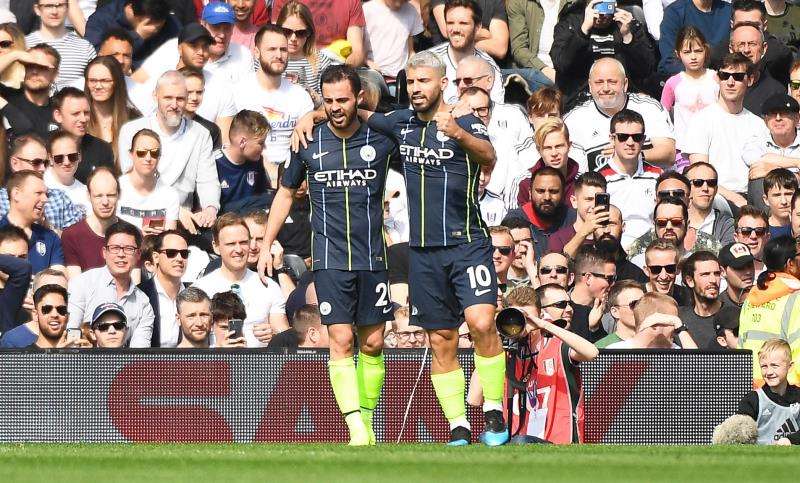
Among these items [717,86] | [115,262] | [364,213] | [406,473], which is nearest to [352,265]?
[364,213]

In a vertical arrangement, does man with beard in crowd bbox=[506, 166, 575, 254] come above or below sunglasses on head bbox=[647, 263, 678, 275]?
above

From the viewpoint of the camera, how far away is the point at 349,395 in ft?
31.3

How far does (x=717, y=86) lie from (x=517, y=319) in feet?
22.7

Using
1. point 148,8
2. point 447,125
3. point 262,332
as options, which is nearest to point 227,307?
point 262,332

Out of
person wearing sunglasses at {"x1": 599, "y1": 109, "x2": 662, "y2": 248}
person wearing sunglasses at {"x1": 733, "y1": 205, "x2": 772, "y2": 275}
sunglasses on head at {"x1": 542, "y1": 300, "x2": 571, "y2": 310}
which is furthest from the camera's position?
person wearing sunglasses at {"x1": 599, "y1": 109, "x2": 662, "y2": 248}

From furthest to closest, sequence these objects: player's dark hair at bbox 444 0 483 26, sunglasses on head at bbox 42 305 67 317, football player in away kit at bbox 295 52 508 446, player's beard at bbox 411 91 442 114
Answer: player's dark hair at bbox 444 0 483 26
sunglasses on head at bbox 42 305 67 317
player's beard at bbox 411 91 442 114
football player in away kit at bbox 295 52 508 446

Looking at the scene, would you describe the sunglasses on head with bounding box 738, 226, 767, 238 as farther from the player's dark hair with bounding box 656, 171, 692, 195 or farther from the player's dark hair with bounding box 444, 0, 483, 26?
the player's dark hair with bounding box 444, 0, 483, 26

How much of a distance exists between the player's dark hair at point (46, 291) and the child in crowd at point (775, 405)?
5.10 metres

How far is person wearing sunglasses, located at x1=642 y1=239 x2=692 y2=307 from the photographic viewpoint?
12.8 m

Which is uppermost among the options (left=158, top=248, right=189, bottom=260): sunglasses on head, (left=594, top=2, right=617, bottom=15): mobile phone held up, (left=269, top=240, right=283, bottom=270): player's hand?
(left=594, top=2, right=617, bottom=15): mobile phone held up

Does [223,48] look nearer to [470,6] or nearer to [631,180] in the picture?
[470,6]

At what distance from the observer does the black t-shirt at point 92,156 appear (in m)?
14.3

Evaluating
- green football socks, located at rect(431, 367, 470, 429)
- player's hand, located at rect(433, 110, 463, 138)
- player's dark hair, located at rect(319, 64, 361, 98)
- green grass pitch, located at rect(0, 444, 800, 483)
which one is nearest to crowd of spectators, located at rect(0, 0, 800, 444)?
green football socks, located at rect(431, 367, 470, 429)

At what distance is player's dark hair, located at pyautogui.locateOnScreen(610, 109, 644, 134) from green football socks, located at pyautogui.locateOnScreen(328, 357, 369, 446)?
5.45 metres
